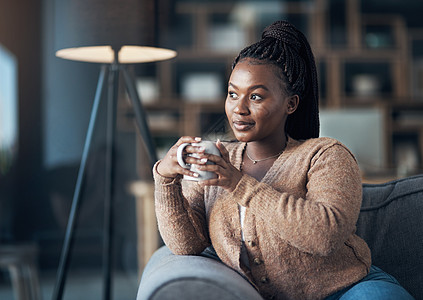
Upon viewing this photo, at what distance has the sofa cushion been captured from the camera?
54.5 inches

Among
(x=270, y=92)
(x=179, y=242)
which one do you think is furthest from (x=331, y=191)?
(x=179, y=242)

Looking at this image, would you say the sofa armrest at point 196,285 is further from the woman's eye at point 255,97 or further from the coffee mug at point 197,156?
the woman's eye at point 255,97

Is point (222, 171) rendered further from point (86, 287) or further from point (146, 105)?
point (146, 105)

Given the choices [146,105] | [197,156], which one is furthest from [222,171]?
[146,105]

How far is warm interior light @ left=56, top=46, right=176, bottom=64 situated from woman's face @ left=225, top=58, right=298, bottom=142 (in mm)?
635

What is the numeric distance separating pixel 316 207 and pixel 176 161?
32 cm

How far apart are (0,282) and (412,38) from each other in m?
4.17

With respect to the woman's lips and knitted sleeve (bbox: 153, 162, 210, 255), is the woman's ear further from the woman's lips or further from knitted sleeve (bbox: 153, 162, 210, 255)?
knitted sleeve (bbox: 153, 162, 210, 255)

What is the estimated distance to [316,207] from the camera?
1.02 meters

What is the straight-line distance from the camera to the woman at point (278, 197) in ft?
3.38

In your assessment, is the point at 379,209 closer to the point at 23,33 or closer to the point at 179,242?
the point at 179,242

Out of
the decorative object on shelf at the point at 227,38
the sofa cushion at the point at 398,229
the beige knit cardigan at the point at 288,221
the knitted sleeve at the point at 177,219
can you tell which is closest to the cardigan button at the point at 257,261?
the beige knit cardigan at the point at 288,221

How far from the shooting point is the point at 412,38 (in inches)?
186

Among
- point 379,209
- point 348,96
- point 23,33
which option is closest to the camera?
point 379,209
